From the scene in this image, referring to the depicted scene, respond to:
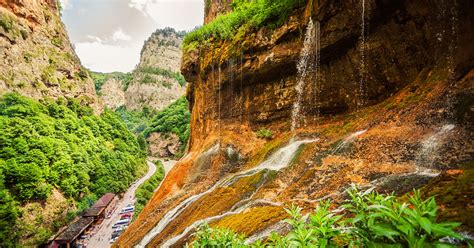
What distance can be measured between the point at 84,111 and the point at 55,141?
19.3m

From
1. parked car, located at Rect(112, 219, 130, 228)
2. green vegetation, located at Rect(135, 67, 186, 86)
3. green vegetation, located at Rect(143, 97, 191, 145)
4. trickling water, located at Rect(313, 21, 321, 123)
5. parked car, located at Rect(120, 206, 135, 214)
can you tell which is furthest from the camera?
green vegetation, located at Rect(135, 67, 186, 86)

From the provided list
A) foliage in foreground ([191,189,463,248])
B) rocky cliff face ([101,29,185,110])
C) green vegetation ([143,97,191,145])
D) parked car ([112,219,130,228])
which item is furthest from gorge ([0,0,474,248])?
rocky cliff face ([101,29,185,110])

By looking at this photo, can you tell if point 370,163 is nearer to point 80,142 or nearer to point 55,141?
point 55,141

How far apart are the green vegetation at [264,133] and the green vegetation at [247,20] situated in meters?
5.62

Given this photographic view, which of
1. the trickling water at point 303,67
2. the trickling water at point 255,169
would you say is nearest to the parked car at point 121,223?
the trickling water at point 255,169

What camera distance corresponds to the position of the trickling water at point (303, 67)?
1199 centimetres

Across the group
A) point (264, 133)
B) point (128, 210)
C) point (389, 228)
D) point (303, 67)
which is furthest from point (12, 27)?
point (389, 228)

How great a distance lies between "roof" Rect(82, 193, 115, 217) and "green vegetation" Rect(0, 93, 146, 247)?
4.67 feet

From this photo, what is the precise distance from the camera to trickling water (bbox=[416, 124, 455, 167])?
20.5 feet

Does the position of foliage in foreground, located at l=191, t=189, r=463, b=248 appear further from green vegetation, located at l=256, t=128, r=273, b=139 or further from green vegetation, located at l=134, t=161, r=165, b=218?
green vegetation, located at l=134, t=161, r=165, b=218

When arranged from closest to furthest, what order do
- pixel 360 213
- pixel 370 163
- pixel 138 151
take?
pixel 360 213 → pixel 370 163 → pixel 138 151

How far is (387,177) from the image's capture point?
6.24 meters

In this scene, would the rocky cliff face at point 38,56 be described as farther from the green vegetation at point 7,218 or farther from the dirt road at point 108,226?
the green vegetation at point 7,218

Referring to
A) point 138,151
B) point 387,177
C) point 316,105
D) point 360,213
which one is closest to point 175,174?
point 316,105
